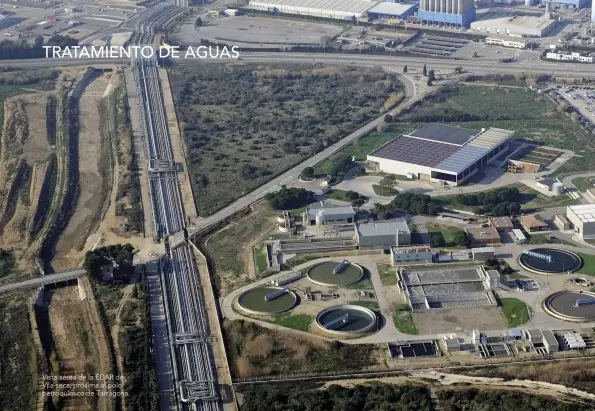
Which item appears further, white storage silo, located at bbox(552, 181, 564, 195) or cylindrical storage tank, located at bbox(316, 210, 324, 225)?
white storage silo, located at bbox(552, 181, 564, 195)

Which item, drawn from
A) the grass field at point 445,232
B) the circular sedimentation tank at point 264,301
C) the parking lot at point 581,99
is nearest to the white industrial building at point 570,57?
the parking lot at point 581,99

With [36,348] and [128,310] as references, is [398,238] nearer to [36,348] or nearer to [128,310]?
[128,310]

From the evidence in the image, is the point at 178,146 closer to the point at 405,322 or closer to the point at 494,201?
the point at 494,201

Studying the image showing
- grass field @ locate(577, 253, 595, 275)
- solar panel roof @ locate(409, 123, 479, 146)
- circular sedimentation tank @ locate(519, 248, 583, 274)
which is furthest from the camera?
solar panel roof @ locate(409, 123, 479, 146)

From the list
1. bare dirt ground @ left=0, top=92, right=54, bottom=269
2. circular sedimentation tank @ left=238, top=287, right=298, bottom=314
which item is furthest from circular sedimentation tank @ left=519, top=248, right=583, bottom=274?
bare dirt ground @ left=0, top=92, right=54, bottom=269

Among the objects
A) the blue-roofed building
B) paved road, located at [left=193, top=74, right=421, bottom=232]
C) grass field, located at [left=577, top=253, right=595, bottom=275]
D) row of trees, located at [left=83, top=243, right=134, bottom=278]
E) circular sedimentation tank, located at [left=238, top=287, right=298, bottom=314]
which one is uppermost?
the blue-roofed building

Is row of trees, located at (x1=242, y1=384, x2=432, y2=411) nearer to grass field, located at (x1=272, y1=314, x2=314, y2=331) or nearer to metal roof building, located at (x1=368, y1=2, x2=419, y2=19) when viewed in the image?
grass field, located at (x1=272, y1=314, x2=314, y2=331)

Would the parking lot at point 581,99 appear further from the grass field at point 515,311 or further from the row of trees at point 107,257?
the row of trees at point 107,257

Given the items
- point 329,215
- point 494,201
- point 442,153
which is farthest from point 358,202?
point 442,153

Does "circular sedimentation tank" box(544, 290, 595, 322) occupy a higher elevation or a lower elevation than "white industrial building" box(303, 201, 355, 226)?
lower

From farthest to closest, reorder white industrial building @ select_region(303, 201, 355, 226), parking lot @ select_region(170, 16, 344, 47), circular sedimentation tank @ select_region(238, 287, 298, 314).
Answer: parking lot @ select_region(170, 16, 344, 47) < white industrial building @ select_region(303, 201, 355, 226) < circular sedimentation tank @ select_region(238, 287, 298, 314)
